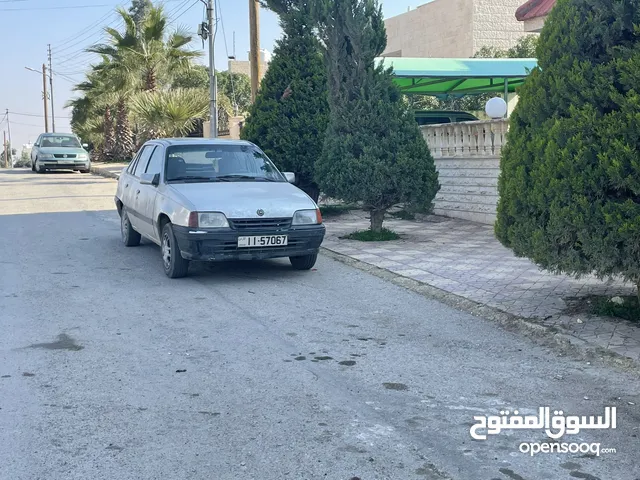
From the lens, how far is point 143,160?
10.2 metres

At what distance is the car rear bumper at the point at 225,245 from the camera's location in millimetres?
7926

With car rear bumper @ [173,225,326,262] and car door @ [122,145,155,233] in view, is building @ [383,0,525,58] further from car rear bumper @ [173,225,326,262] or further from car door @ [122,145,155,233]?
car rear bumper @ [173,225,326,262]

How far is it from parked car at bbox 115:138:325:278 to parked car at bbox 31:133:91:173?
69.2 ft

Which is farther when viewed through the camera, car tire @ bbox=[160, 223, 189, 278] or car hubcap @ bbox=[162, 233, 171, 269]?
car hubcap @ bbox=[162, 233, 171, 269]

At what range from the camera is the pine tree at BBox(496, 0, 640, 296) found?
549 cm

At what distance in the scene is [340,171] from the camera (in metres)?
11.3

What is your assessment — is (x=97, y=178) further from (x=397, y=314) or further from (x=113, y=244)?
(x=397, y=314)

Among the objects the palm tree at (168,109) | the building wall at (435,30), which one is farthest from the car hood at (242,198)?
the building wall at (435,30)

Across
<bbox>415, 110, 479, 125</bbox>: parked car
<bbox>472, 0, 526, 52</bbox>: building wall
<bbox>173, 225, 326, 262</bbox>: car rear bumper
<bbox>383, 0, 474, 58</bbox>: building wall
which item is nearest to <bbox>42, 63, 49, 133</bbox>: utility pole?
<bbox>383, 0, 474, 58</bbox>: building wall

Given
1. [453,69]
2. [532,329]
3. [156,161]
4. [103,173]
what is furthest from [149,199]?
[103,173]

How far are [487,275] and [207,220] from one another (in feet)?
10.7

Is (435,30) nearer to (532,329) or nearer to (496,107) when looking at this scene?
(496,107)

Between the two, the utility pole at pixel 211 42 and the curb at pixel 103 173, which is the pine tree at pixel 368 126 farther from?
the curb at pixel 103 173

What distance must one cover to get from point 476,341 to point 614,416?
5.79 ft
